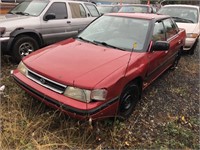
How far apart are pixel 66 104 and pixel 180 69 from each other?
4558 millimetres

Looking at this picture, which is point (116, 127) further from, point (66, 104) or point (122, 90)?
point (66, 104)

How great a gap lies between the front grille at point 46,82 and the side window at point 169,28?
119 inches

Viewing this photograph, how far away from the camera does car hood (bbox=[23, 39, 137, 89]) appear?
2832 millimetres

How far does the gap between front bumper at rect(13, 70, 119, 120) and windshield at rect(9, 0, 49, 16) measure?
10.8 feet

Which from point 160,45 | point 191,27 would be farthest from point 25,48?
point 191,27

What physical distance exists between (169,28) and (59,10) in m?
3.08

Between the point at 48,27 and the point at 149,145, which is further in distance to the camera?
the point at 48,27

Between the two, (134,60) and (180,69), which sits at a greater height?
(134,60)

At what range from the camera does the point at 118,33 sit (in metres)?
4.02

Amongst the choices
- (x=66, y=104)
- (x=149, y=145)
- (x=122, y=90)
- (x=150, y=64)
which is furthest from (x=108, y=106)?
(x=150, y=64)

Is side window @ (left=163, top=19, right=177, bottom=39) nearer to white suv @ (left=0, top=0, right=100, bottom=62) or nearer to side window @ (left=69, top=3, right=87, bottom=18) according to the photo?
white suv @ (left=0, top=0, right=100, bottom=62)

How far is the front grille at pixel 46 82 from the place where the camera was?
2.86 metres

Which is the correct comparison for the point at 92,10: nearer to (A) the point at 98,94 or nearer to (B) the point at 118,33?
(B) the point at 118,33

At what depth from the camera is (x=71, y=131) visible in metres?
2.97
